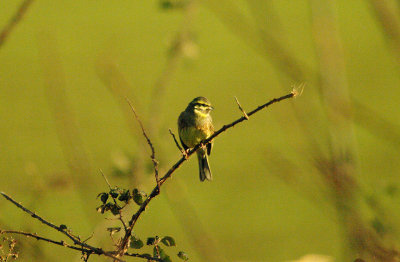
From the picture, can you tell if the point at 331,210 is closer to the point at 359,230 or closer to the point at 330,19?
the point at 359,230

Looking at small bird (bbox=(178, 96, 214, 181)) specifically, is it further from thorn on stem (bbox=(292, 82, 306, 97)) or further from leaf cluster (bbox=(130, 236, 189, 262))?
thorn on stem (bbox=(292, 82, 306, 97))

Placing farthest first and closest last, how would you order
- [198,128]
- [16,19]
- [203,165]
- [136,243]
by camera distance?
1. [203,165]
2. [198,128]
3. [136,243]
4. [16,19]

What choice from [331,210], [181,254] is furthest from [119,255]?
[331,210]

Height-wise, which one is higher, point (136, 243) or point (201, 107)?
point (201, 107)

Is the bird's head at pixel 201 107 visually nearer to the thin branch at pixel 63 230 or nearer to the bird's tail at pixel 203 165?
the bird's tail at pixel 203 165

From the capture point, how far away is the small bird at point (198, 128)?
387cm

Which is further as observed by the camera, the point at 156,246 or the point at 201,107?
the point at 201,107

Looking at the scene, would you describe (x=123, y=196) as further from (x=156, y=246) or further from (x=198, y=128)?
(x=198, y=128)

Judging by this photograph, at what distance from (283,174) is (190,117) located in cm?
219

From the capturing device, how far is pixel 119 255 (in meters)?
1.62

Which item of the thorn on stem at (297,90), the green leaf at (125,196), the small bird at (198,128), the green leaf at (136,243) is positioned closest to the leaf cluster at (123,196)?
the green leaf at (125,196)

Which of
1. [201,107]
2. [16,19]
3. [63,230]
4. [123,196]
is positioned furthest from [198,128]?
[16,19]

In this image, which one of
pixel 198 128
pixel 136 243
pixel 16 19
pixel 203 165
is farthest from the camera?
pixel 203 165

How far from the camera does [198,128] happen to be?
3.86 metres
